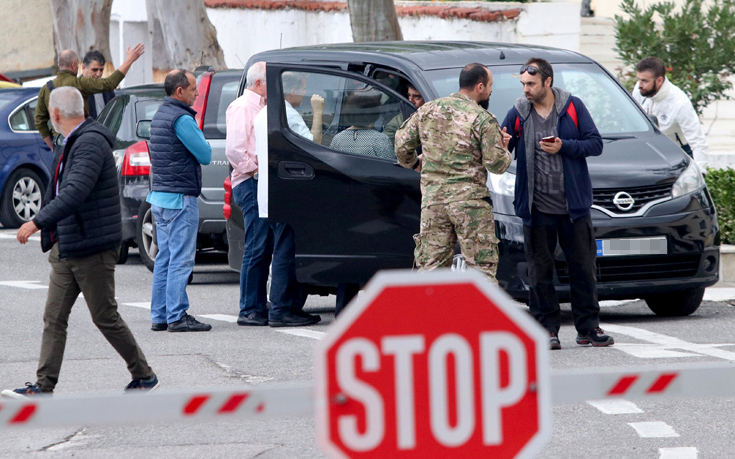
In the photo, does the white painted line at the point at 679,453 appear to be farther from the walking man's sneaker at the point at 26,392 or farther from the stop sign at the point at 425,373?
the walking man's sneaker at the point at 26,392

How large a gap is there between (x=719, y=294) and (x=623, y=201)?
7.07ft

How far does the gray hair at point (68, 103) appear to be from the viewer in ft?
22.7

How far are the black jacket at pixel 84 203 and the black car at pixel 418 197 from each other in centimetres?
217

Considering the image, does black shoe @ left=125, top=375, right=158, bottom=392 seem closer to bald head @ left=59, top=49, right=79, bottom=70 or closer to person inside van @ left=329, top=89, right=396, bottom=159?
A: person inside van @ left=329, top=89, right=396, bottom=159

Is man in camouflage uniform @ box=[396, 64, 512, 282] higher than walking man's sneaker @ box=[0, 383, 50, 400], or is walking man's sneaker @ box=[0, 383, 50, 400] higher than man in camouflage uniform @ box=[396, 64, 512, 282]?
man in camouflage uniform @ box=[396, 64, 512, 282]

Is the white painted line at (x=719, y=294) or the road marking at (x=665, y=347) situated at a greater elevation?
the road marking at (x=665, y=347)

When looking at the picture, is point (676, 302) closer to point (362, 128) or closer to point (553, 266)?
point (553, 266)

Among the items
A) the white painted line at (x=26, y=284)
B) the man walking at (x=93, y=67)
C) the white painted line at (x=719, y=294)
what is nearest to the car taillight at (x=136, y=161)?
the man walking at (x=93, y=67)

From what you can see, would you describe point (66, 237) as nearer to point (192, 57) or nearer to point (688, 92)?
point (688, 92)

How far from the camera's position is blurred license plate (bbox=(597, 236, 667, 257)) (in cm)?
869

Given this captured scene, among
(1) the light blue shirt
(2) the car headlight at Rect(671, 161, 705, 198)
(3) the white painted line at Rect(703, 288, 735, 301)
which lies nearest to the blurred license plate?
(2) the car headlight at Rect(671, 161, 705, 198)

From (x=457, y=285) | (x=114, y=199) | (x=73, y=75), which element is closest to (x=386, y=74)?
(x=114, y=199)

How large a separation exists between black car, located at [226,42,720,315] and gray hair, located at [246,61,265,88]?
26 cm

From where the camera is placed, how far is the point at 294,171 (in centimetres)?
897
